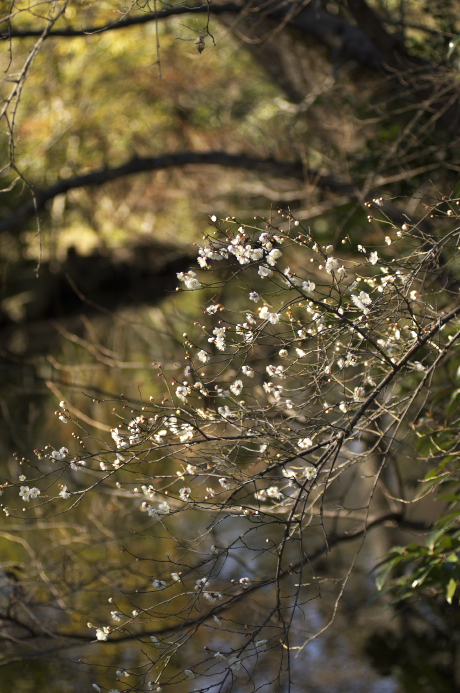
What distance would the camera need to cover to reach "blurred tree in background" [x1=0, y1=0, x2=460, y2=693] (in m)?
2.63

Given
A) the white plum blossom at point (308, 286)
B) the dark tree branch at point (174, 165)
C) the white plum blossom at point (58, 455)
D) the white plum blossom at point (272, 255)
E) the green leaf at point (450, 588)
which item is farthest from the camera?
the dark tree branch at point (174, 165)

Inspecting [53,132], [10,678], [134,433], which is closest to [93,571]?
[10,678]

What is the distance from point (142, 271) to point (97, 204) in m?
Answer: 3.15

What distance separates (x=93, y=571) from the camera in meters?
4.99

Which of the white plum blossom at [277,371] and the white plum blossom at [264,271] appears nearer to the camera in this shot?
the white plum blossom at [264,271]

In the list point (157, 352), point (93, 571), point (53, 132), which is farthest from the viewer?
point (53, 132)

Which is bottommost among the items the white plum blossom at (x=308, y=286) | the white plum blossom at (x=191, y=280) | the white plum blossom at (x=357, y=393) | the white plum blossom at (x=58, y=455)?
the white plum blossom at (x=357, y=393)

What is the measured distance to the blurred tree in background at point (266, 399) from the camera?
2631 millimetres

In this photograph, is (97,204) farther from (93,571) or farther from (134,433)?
(134,433)

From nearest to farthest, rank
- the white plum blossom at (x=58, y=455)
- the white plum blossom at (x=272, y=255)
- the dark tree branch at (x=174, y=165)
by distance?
the white plum blossom at (x=272, y=255) → the white plum blossom at (x=58, y=455) → the dark tree branch at (x=174, y=165)

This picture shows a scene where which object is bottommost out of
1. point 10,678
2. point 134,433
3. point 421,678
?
point 421,678

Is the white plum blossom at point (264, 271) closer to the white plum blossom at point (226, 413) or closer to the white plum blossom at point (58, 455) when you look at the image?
the white plum blossom at point (226, 413)

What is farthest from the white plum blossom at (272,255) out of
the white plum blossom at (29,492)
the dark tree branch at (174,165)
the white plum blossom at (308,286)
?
the dark tree branch at (174,165)

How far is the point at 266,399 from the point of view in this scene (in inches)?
184
